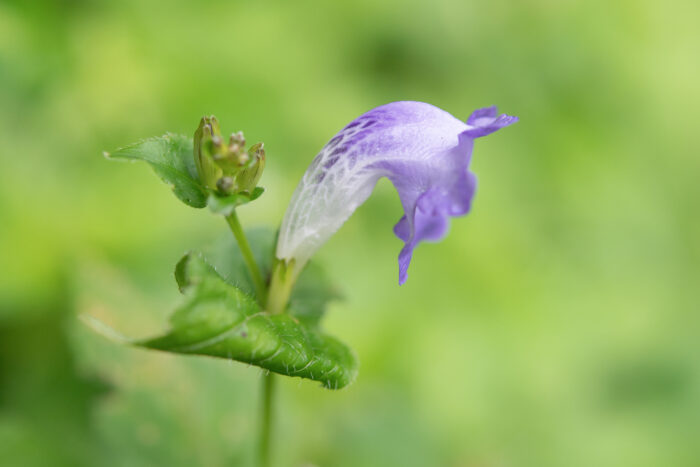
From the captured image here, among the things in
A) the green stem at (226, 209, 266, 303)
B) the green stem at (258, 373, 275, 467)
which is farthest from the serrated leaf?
the green stem at (258, 373, 275, 467)

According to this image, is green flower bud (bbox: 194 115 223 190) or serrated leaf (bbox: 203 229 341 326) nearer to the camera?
green flower bud (bbox: 194 115 223 190)

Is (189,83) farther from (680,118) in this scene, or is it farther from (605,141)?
(680,118)

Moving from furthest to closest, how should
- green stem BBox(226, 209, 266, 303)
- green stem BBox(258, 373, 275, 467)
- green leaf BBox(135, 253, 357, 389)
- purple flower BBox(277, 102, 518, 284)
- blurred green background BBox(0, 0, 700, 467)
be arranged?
blurred green background BBox(0, 0, 700, 467), green stem BBox(258, 373, 275, 467), green stem BBox(226, 209, 266, 303), purple flower BBox(277, 102, 518, 284), green leaf BBox(135, 253, 357, 389)

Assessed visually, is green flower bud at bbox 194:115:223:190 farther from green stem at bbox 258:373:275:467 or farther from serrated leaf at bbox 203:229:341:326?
green stem at bbox 258:373:275:467

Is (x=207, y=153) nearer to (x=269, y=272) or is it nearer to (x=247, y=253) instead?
(x=247, y=253)

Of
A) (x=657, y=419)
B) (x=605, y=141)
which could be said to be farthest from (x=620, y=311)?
(x=605, y=141)

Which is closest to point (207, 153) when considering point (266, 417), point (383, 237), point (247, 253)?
point (247, 253)

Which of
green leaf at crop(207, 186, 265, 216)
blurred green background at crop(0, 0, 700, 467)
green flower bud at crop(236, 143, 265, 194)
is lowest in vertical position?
blurred green background at crop(0, 0, 700, 467)

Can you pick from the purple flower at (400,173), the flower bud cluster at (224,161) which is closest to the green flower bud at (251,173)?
the flower bud cluster at (224,161)
